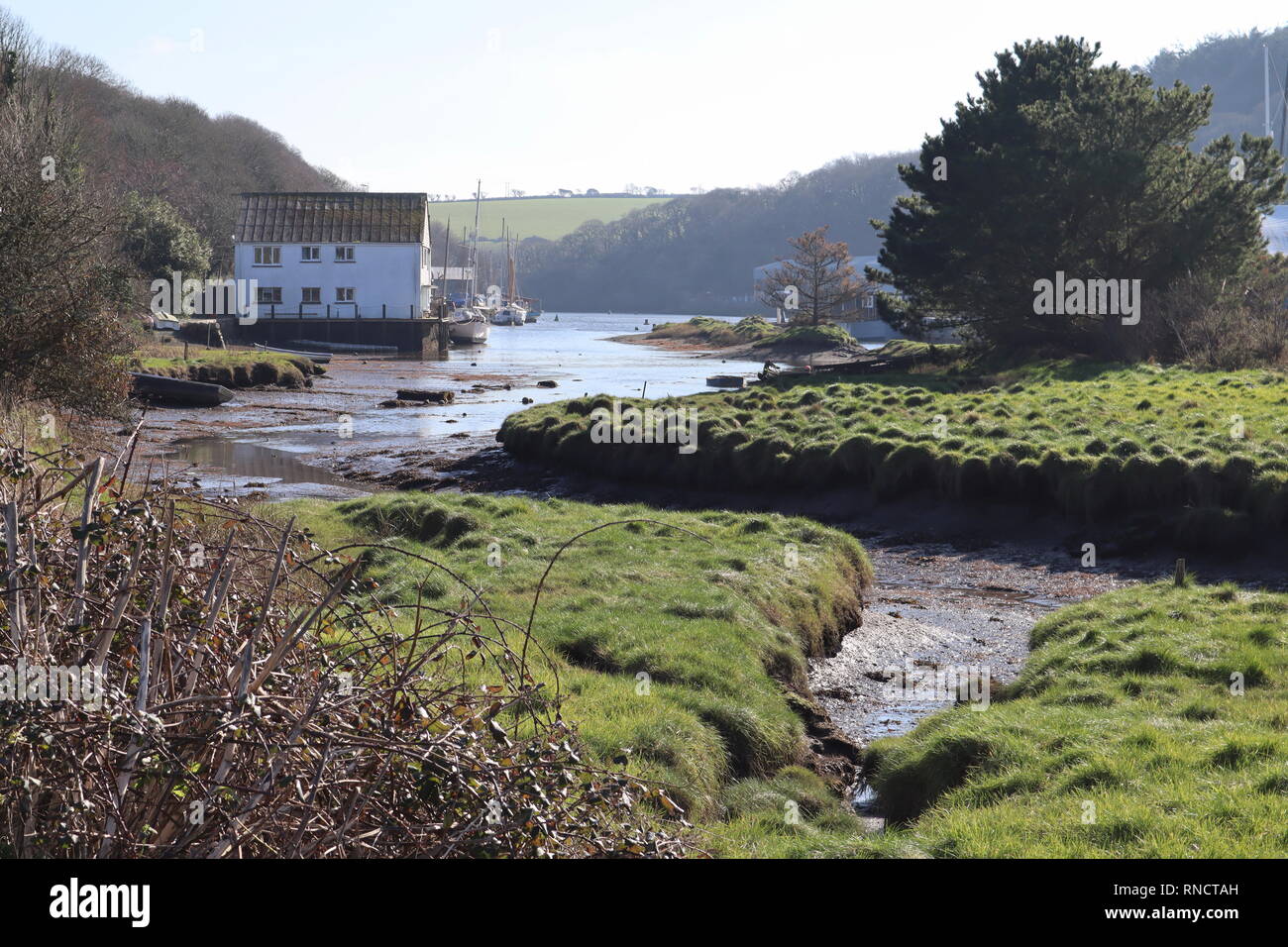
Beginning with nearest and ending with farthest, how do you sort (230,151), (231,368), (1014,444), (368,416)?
(1014,444), (368,416), (231,368), (230,151)

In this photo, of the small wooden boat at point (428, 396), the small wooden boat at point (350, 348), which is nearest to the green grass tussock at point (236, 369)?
the small wooden boat at point (428, 396)

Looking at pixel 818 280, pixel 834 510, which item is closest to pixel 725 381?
pixel 834 510

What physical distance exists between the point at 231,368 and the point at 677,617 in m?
39.4

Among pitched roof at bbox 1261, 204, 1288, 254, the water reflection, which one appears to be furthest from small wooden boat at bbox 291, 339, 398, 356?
pitched roof at bbox 1261, 204, 1288, 254

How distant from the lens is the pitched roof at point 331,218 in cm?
7444

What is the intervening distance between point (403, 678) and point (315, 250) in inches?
2905

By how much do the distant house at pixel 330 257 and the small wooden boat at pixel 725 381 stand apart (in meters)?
30.3

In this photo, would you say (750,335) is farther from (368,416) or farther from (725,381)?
(368,416)

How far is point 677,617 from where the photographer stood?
12234 mm

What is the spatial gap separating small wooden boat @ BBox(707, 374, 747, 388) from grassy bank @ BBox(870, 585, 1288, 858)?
116 ft

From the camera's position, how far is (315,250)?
74625mm

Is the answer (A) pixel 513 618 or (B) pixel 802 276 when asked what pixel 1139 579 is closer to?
(A) pixel 513 618

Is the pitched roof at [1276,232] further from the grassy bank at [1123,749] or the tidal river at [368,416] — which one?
the grassy bank at [1123,749]
